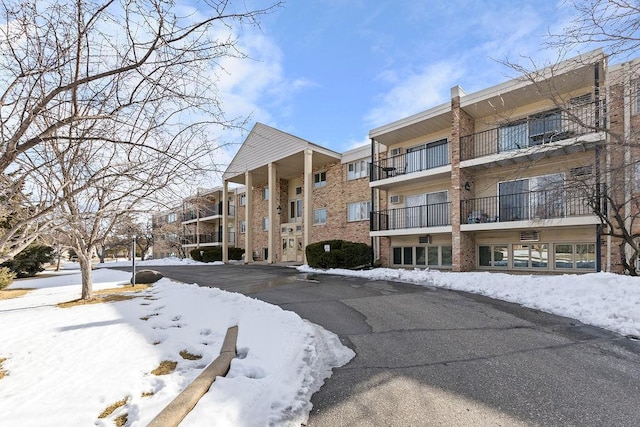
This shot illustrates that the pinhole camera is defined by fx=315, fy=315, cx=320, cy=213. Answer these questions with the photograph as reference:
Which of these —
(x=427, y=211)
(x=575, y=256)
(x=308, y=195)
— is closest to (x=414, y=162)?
(x=427, y=211)

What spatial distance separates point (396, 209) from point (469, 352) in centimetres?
1257

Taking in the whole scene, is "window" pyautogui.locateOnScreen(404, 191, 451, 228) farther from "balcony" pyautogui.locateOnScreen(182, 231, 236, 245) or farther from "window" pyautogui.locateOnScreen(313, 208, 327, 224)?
"balcony" pyautogui.locateOnScreen(182, 231, 236, 245)

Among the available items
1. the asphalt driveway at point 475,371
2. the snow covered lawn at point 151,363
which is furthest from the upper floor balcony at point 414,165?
the snow covered lawn at point 151,363

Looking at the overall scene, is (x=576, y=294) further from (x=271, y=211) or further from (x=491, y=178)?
(x=271, y=211)

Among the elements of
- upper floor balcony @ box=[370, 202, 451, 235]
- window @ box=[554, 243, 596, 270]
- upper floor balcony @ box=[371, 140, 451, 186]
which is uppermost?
upper floor balcony @ box=[371, 140, 451, 186]

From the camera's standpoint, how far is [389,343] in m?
4.82

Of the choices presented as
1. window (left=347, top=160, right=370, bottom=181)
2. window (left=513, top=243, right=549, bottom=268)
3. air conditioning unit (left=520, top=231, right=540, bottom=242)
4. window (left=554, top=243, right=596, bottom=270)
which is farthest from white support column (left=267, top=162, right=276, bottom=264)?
window (left=554, top=243, right=596, bottom=270)

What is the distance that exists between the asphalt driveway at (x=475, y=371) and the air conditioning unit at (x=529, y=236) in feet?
23.9

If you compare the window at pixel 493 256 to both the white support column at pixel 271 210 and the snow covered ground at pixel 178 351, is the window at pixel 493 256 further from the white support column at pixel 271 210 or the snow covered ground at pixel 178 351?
the white support column at pixel 271 210

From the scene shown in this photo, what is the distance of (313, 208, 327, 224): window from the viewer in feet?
69.8

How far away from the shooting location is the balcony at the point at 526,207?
Answer: 1038cm

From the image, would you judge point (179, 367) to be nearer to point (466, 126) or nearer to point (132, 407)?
point (132, 407)

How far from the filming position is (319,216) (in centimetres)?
2164

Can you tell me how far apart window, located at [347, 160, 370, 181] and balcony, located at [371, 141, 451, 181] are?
132 cm
